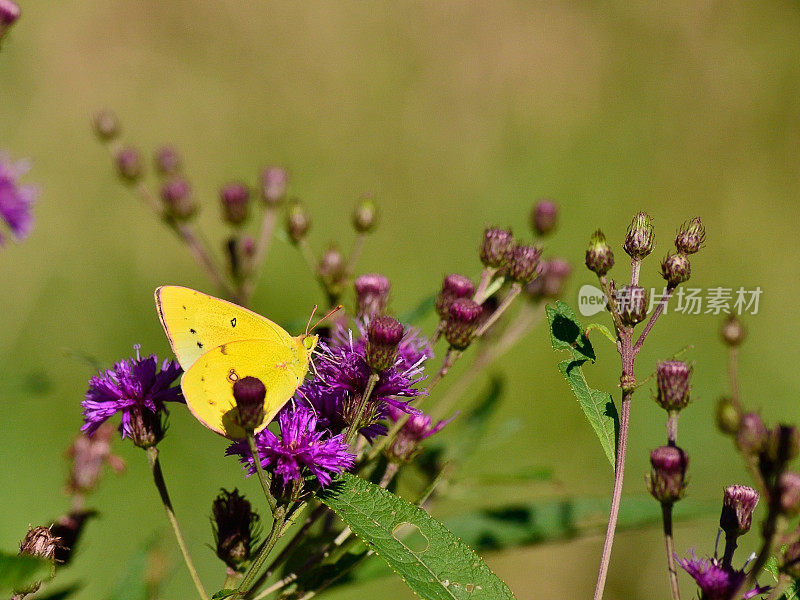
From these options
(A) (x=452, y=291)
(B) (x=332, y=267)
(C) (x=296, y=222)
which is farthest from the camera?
(C) (x=296, y=222)

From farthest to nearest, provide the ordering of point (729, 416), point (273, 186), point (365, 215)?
1. point (273, 186)
2. point (365, 215)
3. point (729, 416)

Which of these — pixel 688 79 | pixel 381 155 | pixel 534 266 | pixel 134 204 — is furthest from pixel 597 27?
pixel 534 266

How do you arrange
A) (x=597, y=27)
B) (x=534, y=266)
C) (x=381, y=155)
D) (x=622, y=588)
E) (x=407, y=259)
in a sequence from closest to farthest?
(x=534, y=266), (x=622, y=588), (x=407, y=259), (x=381, y=155), (x=597, y=27)

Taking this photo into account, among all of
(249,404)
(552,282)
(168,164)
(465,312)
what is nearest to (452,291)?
(465,312)

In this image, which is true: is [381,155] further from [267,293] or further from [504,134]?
[267,293]

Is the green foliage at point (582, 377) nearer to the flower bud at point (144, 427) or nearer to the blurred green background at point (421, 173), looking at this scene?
the flower bud at point (144, 427)

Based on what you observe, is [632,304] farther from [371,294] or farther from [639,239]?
[371,294]

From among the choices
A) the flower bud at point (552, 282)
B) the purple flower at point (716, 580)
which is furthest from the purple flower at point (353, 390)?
the flower bud at point (552, 282)
